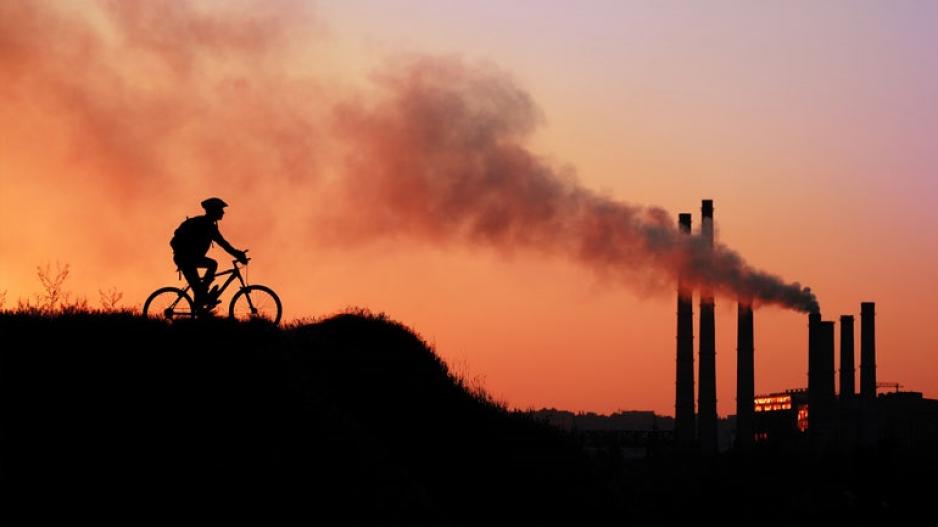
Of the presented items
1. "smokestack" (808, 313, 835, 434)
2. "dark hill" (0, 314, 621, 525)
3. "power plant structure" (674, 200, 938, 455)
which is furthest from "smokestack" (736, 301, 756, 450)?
"dark hill" (0, 314, 621, 525)

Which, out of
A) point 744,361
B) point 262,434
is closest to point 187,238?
point 262,434

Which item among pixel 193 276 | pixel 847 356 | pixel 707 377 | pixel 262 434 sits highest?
pixel 847 356

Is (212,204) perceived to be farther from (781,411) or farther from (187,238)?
(781,411)

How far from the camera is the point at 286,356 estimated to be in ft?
82.7

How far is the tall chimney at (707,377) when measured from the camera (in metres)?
82.5

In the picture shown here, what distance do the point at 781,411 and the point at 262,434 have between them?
9260 cm

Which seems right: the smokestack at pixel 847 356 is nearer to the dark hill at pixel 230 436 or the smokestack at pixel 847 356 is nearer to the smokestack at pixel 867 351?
the smokestack at pixel 867 351

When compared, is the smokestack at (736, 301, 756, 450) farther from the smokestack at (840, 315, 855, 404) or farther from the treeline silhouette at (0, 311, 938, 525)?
the treeline silhouette at (0, 311, 938, 525)

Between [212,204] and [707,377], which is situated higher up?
[707,377]

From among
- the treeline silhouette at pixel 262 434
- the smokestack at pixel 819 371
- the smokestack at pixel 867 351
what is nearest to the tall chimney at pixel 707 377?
the smokestack at pixel 819 371

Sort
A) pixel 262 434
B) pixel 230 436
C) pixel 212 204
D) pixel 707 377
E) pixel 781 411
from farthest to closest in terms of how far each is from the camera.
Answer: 1. pixel 781 411
2. pixel 707 377
3. pixel 212 204
4. pixel 262 434
5. pixel 230 436

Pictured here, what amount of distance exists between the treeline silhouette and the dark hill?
0.03m

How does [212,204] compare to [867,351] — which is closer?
[212,204]

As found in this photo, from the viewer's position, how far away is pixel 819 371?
9206 cm
